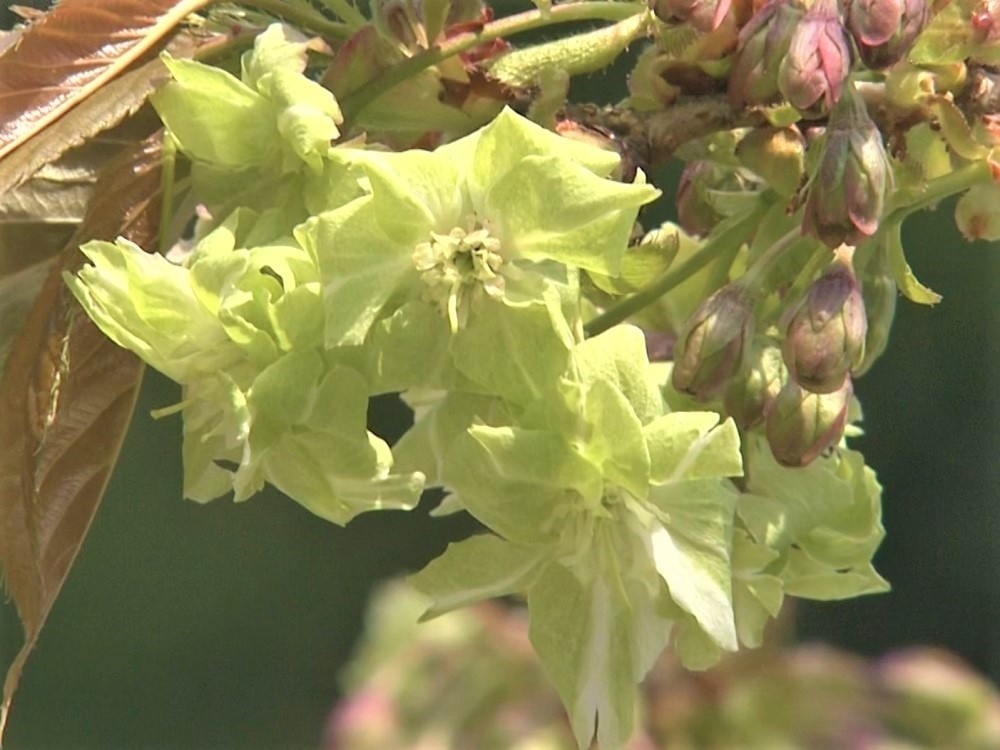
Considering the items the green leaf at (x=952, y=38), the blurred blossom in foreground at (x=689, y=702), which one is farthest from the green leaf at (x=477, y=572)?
the blurred blossom in foreground at (x=689, y=702)

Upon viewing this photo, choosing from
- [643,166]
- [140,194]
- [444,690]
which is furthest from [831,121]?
[444,690]

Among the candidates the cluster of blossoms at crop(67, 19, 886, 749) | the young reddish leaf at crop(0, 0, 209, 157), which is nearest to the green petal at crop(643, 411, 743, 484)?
the cluster of blossoms at crop(67, 19, 886, 749)

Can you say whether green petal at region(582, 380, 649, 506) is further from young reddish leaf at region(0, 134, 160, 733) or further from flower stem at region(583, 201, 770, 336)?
young reddish leaf at region(0, 134, 160, 733)

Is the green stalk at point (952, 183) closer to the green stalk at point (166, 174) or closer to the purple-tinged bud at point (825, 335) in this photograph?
the purple-tinged bud at point (825, 335)

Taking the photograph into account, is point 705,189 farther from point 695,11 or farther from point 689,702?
point 689,702

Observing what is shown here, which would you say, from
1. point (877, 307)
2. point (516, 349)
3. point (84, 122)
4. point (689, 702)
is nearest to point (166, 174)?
point (84, 122)

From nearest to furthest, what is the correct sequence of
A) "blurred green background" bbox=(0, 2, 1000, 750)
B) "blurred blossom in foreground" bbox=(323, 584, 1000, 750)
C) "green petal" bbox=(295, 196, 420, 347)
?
"green petal" bbox=(295, 196, 420, 347), "blurred blossom in foreground" bbox=(323, 584, 1000, 750), "blurred green background" bbox=(0, 2, 1000, 750)
